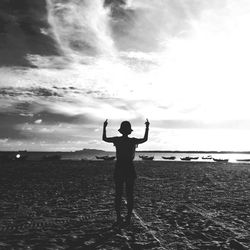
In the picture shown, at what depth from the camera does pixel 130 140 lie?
7.27 m

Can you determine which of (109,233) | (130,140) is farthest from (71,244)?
(130,140)

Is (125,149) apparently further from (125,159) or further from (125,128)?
(125,128)

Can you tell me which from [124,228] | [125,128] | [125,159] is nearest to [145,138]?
[125,128]

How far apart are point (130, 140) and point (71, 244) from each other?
2700 mm

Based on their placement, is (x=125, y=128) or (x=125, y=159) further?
(x=125, y=128)

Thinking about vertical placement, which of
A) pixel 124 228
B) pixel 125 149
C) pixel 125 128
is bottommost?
pixel 124 228

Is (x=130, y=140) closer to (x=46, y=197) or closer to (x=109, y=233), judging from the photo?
(x=109, y=233)

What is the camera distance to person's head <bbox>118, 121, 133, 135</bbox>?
24.0 feet

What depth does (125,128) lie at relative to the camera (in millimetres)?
7312

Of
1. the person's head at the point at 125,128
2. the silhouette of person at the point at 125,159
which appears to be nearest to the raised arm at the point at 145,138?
the silhouette of person at the point at 125,159

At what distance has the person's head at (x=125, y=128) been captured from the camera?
7312 millimetres

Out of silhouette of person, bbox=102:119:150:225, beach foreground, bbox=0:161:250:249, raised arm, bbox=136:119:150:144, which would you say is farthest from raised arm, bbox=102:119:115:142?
beach foreground, bbox=0:161:250:249

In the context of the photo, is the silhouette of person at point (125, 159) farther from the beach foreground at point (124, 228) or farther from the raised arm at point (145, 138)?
the beach foreground at point (124, 228)

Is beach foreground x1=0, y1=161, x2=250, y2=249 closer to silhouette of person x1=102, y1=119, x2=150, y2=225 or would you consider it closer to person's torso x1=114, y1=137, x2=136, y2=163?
silhouette of person x1=102, y1=119, x2=150, y2=225
